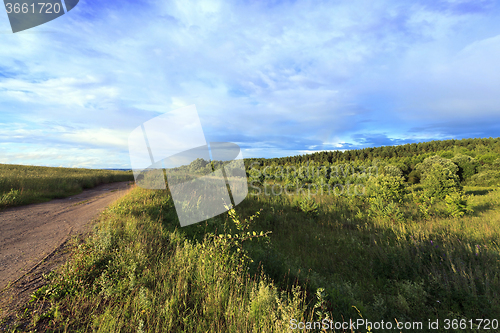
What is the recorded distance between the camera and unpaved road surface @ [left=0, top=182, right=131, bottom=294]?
12.5ft

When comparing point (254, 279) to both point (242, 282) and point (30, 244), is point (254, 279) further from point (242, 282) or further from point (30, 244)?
point (30, 244)

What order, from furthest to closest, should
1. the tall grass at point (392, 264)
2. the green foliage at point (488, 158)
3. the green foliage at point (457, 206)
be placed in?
the green foliage at point (488, 158) → the green foliage at point (457, 206) → the tall grass at point (392, 264)

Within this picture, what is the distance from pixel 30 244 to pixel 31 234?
3.30 feet

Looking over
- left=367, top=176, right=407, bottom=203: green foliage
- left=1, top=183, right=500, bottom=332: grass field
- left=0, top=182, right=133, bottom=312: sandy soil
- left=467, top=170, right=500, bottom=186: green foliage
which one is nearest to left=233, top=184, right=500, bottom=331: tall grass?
left=1, top=183, right=500, bottom=332: grass field

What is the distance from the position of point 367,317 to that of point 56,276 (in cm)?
598

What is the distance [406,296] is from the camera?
4461 mm

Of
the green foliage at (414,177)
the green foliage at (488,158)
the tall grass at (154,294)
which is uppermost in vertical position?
the tall grass at (154,294)

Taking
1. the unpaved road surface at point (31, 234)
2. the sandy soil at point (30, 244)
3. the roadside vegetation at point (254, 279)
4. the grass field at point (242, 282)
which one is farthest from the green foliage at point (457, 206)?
the unpaved road surface at point (31, 234)

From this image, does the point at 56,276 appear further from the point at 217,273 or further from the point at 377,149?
the point at 377,149

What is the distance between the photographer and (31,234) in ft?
18.2

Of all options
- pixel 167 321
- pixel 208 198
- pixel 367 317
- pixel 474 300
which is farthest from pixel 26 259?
pixel 474 300

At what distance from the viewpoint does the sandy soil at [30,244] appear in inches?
128

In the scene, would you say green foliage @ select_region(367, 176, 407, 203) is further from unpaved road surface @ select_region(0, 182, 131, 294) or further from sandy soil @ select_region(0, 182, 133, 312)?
unpaved road surface @ select_region(0, 182, 131, 294)

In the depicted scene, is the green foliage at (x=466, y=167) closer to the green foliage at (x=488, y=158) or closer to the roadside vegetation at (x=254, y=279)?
the green foliage at (x=488, y=158)
